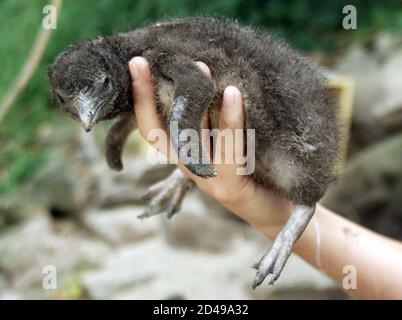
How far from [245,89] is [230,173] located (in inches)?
13.2

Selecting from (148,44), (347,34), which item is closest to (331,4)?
(347,34)

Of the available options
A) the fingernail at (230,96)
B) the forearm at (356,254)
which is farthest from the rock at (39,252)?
the fingernail at (230,96)

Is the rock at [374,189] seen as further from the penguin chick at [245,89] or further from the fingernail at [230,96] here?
the fingernail at [230,96]

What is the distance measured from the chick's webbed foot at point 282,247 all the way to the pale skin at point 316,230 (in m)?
0.22

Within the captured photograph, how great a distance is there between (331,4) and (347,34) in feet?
1.39

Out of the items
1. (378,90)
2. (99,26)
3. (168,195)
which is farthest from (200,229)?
(99,26)

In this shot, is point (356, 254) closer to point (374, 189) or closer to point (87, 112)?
point (87, 112)

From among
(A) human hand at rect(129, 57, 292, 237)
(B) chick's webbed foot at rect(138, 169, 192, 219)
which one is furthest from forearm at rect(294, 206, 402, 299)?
(B) chick's webbed foot at rect(138, 169, 192, 219)

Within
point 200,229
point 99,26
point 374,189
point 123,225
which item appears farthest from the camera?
point 99,26

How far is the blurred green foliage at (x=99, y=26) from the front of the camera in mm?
6145

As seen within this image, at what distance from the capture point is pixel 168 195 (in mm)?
2914

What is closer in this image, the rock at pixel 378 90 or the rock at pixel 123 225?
the rock at pixel 378 90

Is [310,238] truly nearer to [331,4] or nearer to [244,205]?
[244,205]

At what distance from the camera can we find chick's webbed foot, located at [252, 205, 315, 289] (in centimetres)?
224
